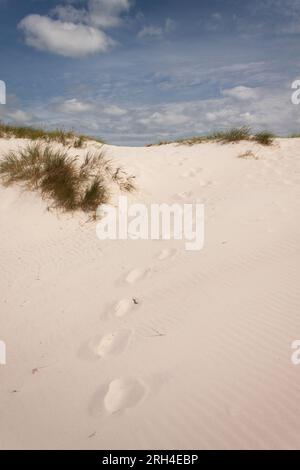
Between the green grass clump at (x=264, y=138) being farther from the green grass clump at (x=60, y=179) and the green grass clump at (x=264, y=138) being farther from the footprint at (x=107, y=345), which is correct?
the footprint at (x=107, y=345)

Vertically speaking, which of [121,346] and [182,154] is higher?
[182,154]

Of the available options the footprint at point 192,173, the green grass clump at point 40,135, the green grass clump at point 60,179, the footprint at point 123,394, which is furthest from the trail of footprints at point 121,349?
the green grass clump at point 40,135

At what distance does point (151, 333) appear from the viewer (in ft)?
8.94

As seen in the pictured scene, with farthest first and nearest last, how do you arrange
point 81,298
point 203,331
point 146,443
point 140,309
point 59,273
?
1. point 59,273
2. point 81,298
3. point 140,309
4. point 203,331
5. point 146,443

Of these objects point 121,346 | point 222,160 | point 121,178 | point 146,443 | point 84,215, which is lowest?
point 146,443

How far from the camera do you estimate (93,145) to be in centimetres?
855

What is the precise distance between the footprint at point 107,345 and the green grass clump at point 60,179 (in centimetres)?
297

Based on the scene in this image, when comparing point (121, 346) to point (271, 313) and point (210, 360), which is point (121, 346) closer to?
point (210, 360)

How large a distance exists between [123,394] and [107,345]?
1.90 ft

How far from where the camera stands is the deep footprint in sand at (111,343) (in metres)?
2.59

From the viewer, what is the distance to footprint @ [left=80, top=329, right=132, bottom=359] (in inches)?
102

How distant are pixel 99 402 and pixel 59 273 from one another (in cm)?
218

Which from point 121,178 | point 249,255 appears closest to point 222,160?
point 121,178

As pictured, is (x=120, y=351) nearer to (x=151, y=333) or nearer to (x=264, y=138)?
(x=151, y=333)
